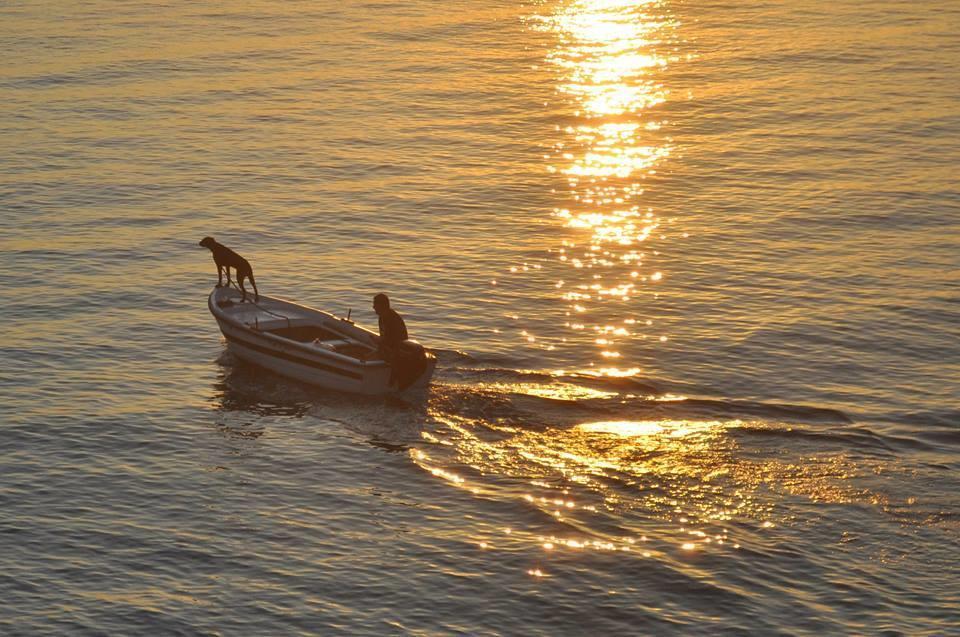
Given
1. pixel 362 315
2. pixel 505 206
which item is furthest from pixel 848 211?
pixel 362 315

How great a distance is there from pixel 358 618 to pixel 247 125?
40983 millimetres

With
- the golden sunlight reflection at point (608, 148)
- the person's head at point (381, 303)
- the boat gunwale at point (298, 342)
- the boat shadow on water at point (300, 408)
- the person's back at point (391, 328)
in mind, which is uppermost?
the golden sunlight reflection at point (608, 148)

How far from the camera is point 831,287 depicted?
43594 mm

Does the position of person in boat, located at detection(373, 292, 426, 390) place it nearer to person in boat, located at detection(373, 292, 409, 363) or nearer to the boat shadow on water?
person in boat, located at detection(373, 292, 409, 363)

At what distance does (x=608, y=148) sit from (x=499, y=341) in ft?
74.9

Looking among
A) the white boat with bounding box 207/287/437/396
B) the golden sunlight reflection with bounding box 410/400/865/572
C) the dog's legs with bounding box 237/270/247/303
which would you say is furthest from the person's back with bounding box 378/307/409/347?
the dog's legs with bounding box 237/270/247/303

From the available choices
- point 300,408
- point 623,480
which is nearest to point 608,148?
point 300,408

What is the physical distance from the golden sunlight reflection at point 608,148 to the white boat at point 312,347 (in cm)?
638

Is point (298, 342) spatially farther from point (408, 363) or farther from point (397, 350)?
point (408, 363)

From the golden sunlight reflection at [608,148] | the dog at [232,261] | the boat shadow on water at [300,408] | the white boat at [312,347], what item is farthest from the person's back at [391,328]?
the golden sunlight reflection at [608,148]

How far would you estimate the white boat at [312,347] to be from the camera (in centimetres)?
3525

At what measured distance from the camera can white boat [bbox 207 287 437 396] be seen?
1388 inches

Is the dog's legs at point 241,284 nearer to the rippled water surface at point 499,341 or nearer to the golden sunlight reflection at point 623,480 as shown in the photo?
the rippled water surface at point 499,341

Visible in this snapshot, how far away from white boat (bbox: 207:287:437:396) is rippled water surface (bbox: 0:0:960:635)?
683 millimetres
